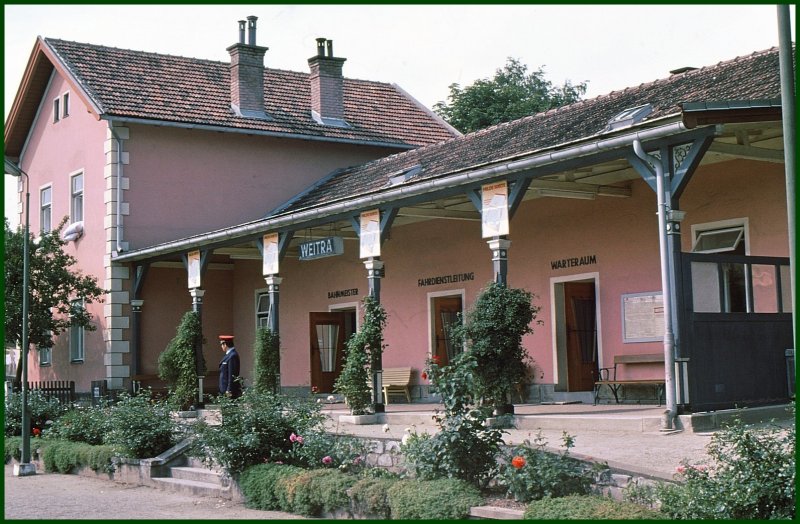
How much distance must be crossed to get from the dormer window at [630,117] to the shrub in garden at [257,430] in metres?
5.19

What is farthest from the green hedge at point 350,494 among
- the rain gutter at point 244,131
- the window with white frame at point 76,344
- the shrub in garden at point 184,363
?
the window with white frame at point 76,344

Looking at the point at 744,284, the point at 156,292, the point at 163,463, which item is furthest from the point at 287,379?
the point at 744,284

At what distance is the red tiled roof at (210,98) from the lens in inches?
898

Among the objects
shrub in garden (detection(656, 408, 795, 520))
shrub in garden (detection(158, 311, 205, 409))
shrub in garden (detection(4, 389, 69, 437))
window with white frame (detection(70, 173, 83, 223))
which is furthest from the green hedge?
window with white frame (detection(70, 173, 83, 223))

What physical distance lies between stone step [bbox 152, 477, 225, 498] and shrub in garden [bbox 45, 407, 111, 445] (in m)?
2.04

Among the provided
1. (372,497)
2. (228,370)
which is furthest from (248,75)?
(372,497)

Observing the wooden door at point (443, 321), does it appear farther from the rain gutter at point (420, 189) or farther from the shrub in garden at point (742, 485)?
the shrub in garden at point (742, 485)

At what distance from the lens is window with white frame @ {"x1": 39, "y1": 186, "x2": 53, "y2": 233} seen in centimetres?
2550

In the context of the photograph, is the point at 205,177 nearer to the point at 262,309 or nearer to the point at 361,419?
the point at 262,309

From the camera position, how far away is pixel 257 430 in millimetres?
11523

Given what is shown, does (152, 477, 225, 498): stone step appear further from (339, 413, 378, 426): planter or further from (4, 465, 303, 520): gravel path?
(339, 413, 378, 426): planter

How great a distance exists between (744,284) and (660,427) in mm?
→ 2395

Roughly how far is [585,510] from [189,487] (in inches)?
227

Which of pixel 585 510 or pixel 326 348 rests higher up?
pixel 326 348
